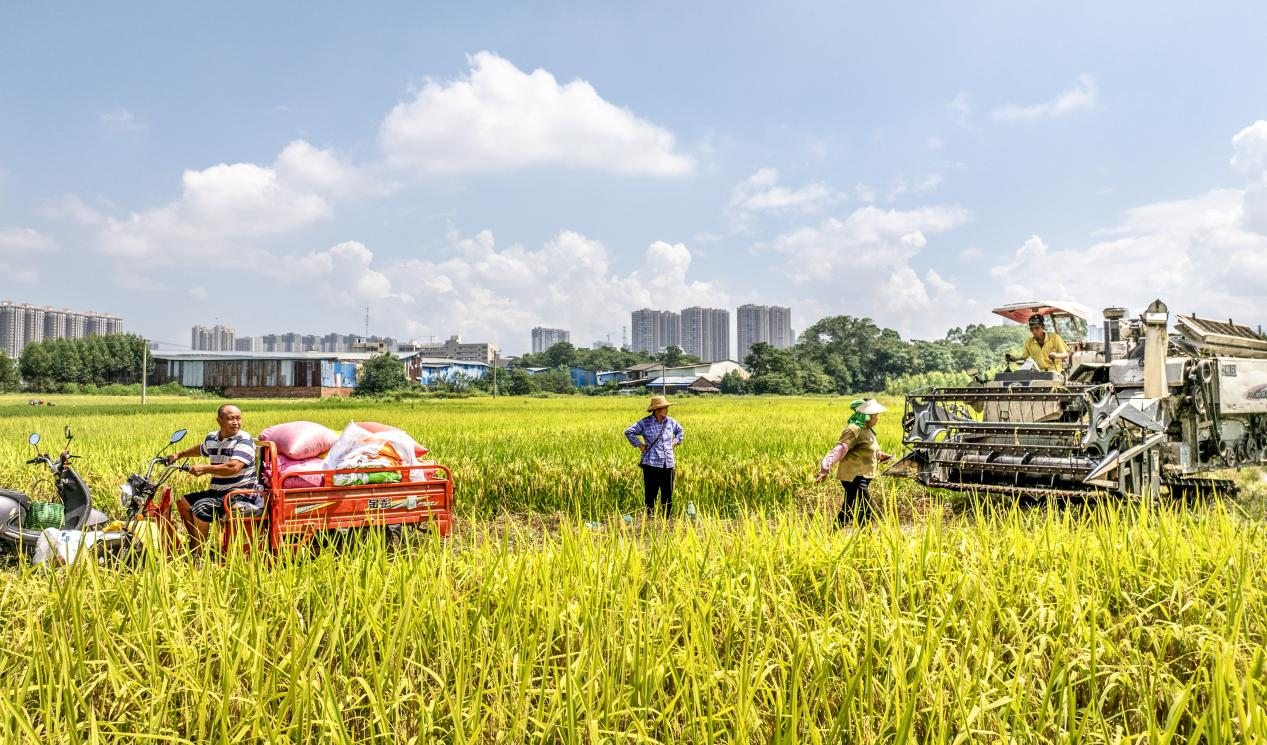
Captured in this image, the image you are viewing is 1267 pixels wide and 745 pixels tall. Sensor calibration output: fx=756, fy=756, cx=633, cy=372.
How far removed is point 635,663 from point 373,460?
3652mm

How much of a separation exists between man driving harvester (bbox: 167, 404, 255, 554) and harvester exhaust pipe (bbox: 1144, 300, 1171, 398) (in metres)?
8.34

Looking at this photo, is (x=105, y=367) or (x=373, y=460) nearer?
(x=373, y=460)

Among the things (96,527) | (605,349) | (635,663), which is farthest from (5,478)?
(605,349)

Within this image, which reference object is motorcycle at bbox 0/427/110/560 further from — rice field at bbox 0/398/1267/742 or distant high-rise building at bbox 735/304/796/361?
distant high-rise building at bbox 735/304/796/361

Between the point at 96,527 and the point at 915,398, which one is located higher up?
the point at 915,398

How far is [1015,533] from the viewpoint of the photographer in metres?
4.01

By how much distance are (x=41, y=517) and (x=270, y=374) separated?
65.9 m

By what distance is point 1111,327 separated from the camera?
29.7 feet

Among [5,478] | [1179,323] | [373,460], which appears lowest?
[5,478]

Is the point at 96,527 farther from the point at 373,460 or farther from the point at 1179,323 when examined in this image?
the point at 1179,323

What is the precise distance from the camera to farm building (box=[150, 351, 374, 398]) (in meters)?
63.2

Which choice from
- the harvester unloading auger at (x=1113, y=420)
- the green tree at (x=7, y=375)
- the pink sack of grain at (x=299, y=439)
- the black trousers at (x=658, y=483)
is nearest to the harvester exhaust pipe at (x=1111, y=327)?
the harvester unloading auger at (x=1113, y=420)

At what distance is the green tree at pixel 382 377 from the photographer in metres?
58.5

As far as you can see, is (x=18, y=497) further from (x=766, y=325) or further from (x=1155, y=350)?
(x=766, y=325)
